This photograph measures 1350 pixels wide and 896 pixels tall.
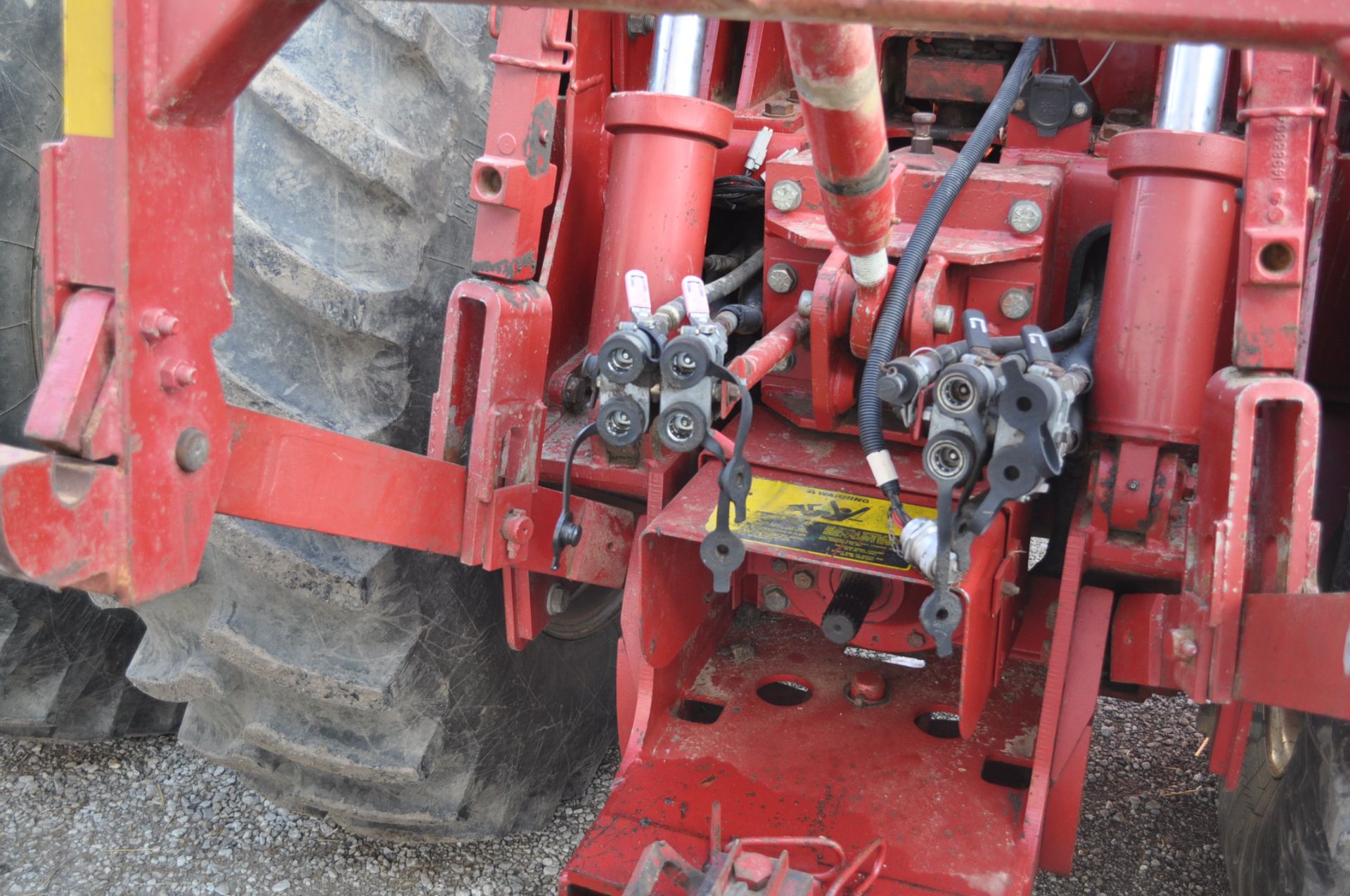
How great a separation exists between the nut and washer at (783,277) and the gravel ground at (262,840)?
1.22 metres

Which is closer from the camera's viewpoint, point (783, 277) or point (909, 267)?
point (909, 267)

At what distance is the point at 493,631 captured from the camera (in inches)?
80.2

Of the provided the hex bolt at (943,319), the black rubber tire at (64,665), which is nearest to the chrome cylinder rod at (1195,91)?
the hex bolt at (943,319)

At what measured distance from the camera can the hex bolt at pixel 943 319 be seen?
171cm

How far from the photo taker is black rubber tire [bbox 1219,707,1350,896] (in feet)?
5.26

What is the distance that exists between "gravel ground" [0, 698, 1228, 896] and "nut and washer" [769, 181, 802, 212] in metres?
1.34

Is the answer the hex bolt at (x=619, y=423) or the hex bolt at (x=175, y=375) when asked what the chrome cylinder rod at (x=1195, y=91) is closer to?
the hex bolt at (x=619, y=423)

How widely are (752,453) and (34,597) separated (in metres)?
1.49

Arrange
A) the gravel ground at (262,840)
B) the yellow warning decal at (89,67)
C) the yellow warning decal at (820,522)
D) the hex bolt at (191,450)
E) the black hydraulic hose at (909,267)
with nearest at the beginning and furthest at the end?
the yellow warning decal at (89,67)
the hex bolt at (191,450)
the black hydraulic hose at (909,267)
the yellow warning decal at (820,522)
the gravel ground at (262,840)

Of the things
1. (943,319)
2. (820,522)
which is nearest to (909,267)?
(943,319)

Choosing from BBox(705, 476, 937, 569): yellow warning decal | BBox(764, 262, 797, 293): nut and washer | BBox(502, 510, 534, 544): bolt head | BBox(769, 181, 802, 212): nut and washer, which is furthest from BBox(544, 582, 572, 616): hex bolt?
BBox(769, 181, 802, 212): nut and washer

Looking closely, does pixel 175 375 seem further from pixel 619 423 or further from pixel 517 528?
pixel 517 528

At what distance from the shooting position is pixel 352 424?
5.48ft

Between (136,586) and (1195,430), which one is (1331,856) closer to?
(1195,430)
